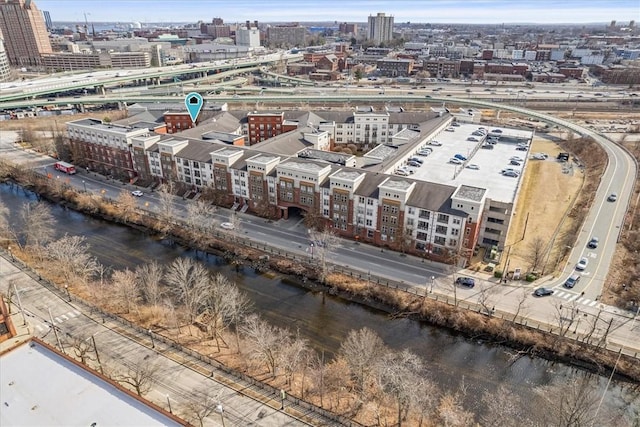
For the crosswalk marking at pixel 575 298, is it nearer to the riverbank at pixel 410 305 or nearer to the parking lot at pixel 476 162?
the riverbank at pixel 410 305

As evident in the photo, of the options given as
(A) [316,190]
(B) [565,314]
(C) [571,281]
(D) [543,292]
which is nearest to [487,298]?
(D) [543,292]

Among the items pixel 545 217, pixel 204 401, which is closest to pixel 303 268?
pixel 204 401

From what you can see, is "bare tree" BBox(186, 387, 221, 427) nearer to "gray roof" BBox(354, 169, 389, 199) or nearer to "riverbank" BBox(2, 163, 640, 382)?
"riverbank" BBox(2, 163, 640, 382)

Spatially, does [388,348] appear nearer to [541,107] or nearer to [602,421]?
[602,421]

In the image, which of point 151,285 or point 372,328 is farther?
point 372,328

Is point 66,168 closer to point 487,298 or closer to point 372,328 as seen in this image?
point 372,328

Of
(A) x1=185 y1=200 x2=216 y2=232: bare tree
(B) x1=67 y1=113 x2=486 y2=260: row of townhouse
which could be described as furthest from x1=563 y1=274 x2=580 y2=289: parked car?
(A) x1=185 y1=200 x2=216 y2=232: bare tree

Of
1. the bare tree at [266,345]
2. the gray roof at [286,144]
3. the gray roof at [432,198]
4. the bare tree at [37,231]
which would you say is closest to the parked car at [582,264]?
the gray roof at [432,198]
